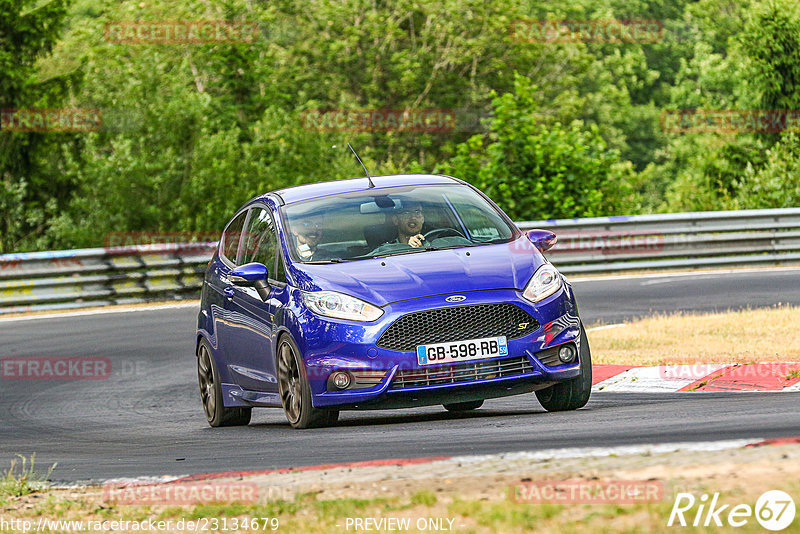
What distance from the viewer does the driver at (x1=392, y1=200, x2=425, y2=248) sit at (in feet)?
29.3

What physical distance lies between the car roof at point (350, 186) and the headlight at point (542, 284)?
1578 mm

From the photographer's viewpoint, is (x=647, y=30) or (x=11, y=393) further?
(x=647, y=30)

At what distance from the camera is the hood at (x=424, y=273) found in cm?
803

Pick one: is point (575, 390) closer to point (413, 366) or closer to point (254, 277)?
point (413, 366)

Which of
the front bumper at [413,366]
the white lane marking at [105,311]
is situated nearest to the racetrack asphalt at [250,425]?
the front bumper at [413,366]

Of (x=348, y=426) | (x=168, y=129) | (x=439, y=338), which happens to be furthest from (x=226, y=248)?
(x=168, y=129)

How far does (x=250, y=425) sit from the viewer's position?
10.2 metres

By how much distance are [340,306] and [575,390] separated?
1.68m

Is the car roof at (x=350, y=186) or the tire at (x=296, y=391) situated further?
the car roof at (x=350, y=186)

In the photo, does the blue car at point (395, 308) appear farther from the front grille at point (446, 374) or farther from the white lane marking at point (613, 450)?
the white lane marking at point (613, 450)

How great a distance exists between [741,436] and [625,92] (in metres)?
63.5

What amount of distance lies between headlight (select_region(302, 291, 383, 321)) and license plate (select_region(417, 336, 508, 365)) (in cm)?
A: 37

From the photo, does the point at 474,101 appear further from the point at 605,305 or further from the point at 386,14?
the point at 605,305

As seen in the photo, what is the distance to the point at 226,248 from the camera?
10430 millimetres
